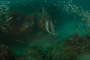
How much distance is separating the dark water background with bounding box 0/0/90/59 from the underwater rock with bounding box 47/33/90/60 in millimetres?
3388

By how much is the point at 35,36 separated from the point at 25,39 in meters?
0.82

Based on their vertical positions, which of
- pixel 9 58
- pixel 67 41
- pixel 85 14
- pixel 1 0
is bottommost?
pixel 9 58

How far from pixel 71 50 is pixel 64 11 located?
23.5 feet

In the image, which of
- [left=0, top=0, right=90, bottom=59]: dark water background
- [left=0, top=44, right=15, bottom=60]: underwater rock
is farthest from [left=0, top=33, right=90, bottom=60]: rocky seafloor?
[left=0, top=0, right=90, bottom=59]: dark water background

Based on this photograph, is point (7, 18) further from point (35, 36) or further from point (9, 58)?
point (9, 58)

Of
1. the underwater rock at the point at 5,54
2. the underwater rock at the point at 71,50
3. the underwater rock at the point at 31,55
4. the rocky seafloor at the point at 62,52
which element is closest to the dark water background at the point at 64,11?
the underwater rock at the point at 71,50

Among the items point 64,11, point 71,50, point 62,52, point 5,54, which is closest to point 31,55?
point 5,54

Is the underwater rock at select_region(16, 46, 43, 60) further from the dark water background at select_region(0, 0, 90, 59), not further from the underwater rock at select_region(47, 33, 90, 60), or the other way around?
the dark water background at select_region(0, 0, 90, 59)

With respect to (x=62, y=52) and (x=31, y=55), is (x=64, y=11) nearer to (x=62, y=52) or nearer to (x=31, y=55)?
(x=62, y=52)

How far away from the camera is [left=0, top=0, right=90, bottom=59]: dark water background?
39.1 feet

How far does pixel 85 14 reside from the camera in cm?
1394

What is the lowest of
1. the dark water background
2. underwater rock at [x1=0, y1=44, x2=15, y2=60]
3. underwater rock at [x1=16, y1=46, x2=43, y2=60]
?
underwater rock at [x1=16, y1=46, x2=43, y2=60]

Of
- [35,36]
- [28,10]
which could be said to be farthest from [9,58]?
[28,10]

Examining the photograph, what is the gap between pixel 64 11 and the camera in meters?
13.3
